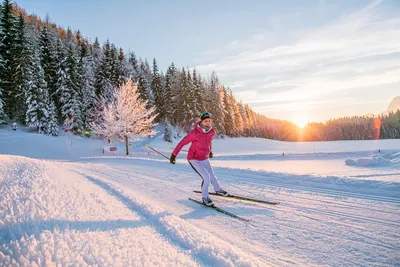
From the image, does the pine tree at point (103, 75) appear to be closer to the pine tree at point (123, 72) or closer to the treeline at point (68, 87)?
the treeline at point (68, 87)

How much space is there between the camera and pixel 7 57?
34031mm

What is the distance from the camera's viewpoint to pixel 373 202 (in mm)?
4816

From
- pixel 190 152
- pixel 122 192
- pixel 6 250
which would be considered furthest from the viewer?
pixel 190 152

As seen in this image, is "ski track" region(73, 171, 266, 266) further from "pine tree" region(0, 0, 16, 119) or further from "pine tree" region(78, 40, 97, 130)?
"pine tree" region(0, 0, 16, 119)

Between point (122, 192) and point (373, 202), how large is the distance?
5.53 m

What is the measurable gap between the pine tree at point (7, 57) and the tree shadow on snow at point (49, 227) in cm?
4144

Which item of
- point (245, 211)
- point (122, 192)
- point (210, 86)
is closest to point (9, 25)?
point (210, 86)

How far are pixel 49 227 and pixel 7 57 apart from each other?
44490mm

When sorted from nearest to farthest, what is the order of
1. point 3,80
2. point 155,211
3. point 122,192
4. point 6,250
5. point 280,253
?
point 6,250, point 280,253, point 155,211, point 122,192, point 3,80

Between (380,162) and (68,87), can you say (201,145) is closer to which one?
(380,162)

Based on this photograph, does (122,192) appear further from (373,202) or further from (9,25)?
(9,25)

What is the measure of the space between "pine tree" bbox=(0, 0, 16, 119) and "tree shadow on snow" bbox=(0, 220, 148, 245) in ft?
136

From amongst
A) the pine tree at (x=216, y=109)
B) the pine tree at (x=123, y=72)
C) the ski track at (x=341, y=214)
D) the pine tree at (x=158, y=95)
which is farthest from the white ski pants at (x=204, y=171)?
the pine tree at (x=158, y=95)

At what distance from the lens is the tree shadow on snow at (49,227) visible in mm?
1574
